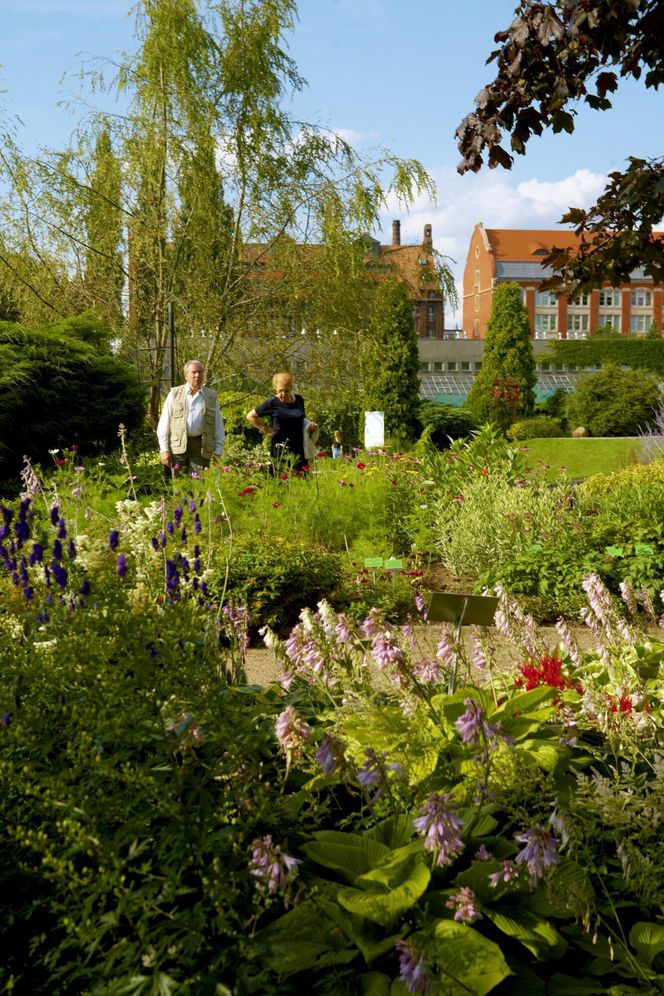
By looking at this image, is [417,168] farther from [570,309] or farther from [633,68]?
[570,309]

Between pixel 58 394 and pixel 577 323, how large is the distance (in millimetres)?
62780

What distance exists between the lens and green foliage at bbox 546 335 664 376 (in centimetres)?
4581

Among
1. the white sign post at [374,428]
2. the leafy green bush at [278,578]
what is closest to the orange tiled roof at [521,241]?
the white sign post at [374,428]

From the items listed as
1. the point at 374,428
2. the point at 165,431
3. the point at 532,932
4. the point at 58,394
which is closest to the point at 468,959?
the point at 532,932

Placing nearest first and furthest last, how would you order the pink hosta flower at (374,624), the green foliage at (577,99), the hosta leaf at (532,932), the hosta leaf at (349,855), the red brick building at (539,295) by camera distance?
the hosta leaf at (532,932) → the hosta leaf at (349,855) → the pink hosta flower at (374,624) → the green foliage at (577,99) → the red brick building at (539,295)

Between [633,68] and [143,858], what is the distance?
4.65 m

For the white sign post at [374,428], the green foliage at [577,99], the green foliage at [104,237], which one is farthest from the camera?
the white sign post at [374,428]

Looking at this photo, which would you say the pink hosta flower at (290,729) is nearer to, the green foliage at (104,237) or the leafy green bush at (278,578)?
the leafy green bush at (278,578)

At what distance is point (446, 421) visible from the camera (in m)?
28.1

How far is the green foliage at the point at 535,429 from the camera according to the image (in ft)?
92.6

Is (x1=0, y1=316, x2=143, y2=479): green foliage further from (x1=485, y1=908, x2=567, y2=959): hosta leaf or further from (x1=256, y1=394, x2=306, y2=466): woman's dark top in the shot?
(x1=485, y1=908, x2=567, y2=959): hosta leaf

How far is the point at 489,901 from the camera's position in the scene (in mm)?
2021

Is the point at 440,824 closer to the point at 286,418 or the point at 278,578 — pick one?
the point at 278,578

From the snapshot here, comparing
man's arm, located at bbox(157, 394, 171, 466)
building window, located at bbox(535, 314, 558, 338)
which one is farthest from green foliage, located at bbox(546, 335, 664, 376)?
man's arm, located at bbox(157, 394, 171, 466)
